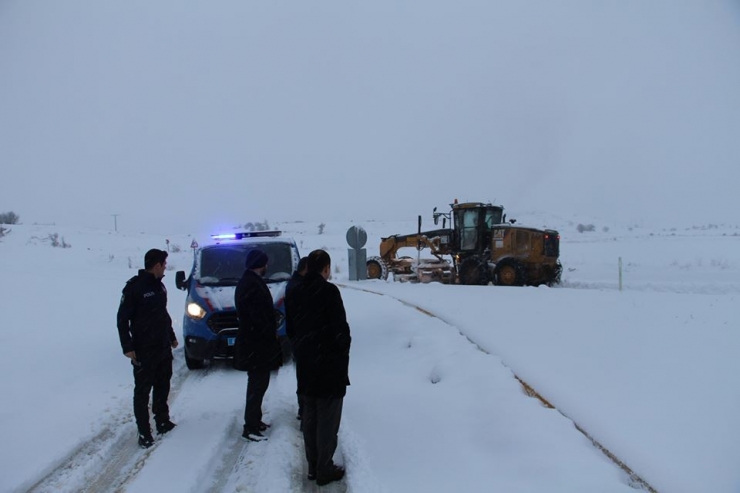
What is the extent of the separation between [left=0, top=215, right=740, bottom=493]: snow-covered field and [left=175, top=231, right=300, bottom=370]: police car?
22.6 inches

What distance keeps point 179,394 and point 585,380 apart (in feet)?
18.0

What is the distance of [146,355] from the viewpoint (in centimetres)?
505

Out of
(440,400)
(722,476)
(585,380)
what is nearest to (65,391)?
(440,400)

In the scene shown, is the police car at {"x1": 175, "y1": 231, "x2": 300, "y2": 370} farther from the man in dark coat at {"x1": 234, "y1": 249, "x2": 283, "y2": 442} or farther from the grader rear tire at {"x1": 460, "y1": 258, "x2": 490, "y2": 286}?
the grader rear tire at {"x1": 460, "y1": 258, "x2": 490, "y2": 286}

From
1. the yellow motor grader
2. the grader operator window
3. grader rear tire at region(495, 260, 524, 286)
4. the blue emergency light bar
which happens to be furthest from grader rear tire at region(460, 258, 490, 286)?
the blue emergency light bar

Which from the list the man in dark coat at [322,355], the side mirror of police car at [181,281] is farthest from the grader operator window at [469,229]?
the man in dark coat at [322,355]

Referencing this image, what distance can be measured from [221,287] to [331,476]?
4.66 meters

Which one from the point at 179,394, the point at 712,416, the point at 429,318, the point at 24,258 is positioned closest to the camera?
the point at 712,416

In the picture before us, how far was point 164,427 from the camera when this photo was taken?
5.25 metres

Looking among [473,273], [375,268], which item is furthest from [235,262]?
[375,268]

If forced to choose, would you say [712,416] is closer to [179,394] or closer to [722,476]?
[722,476]

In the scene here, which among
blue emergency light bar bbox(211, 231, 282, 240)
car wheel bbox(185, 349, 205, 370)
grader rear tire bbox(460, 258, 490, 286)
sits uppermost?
blue emergency light bar bbox(211, 231, 282, 240)

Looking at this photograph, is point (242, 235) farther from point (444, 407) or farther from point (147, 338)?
point (444, 407)

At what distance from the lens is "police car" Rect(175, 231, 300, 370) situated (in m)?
7.29
